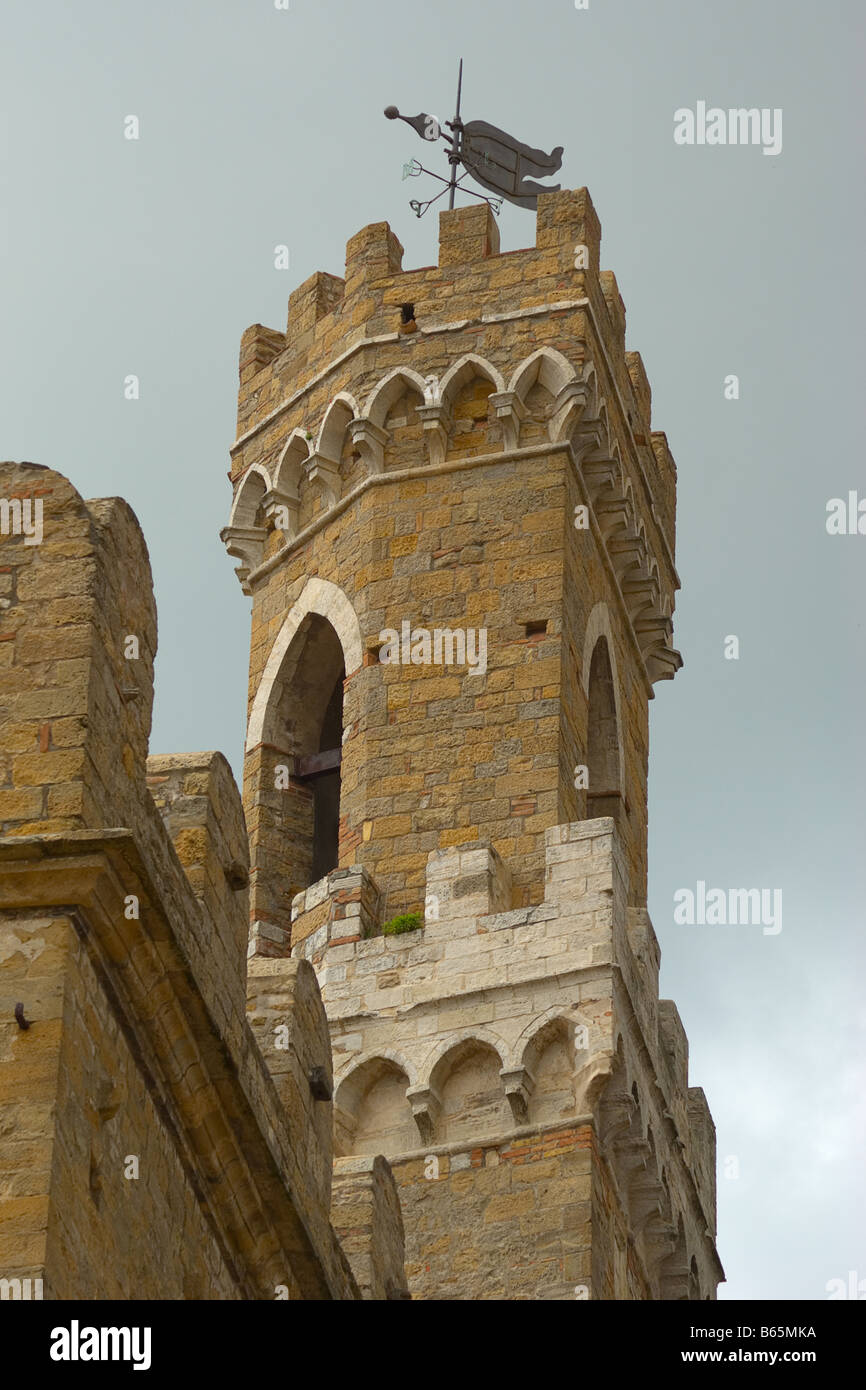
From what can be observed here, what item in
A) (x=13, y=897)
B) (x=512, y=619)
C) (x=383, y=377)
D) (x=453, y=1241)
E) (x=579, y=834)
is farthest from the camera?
(x=383, y=377)

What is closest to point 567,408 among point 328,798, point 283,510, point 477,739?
point 283,510

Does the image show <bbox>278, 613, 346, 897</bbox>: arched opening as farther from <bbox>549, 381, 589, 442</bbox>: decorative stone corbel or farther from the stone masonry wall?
the stone masonry wall

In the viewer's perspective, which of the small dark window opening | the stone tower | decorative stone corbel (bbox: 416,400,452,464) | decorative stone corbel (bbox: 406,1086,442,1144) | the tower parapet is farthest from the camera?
the small dark window opening

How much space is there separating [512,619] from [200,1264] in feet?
32.2

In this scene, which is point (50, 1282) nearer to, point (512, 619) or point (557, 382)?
point (512, 619)

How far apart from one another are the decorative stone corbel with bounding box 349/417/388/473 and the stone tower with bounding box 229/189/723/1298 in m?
0.02

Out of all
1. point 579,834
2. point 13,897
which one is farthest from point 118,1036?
point 579,834

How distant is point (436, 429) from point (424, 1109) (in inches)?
187

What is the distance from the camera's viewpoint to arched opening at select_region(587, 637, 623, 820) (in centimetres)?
2100

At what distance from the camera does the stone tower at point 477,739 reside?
17.4 metres

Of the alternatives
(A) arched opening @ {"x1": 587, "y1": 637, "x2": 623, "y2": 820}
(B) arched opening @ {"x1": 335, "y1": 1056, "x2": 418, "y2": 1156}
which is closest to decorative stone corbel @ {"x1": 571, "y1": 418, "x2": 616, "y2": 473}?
(A) arched opening @ {"x1": 587, "y1": 637, "x2": 623, "y2": 820}

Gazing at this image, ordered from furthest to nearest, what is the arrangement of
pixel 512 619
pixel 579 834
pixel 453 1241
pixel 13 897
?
pixel 512 619, pixel 579 834, pixel 453 1241, pixel 13 897

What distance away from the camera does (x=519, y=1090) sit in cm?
1727
